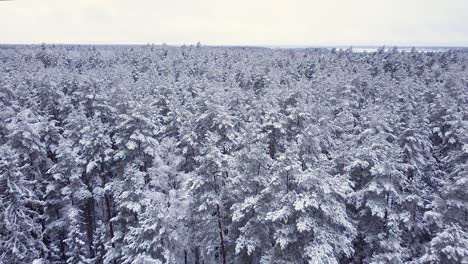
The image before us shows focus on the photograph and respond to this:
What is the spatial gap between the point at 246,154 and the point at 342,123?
16.4 meters

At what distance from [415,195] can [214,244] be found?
14014 millimetres

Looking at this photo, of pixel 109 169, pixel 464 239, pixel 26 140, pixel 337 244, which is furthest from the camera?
pixel 109 169

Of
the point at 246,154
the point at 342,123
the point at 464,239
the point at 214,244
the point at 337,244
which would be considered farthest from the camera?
the point at 342,123

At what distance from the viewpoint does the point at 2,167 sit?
21938mm

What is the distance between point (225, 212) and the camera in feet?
73.7

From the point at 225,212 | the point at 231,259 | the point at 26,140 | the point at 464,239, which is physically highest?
the point at 26,140

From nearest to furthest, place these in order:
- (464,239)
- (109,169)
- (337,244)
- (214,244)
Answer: (464,239) → (337,244) → (214,244) → (109,169)

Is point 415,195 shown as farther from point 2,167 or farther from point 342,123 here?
point 2,167

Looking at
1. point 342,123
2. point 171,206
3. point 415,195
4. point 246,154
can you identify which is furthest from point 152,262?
point 342,123

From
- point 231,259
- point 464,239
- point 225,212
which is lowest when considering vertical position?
point 231,259

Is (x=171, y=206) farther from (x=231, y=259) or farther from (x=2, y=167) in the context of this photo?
(x=2, y=167)

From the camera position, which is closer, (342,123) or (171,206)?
(171,206)

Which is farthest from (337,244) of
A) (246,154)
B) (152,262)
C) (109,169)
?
(109,169)

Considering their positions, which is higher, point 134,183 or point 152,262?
point 134,183
